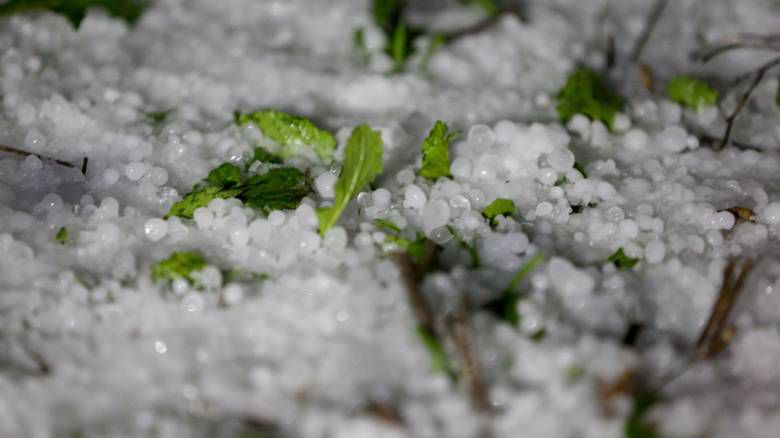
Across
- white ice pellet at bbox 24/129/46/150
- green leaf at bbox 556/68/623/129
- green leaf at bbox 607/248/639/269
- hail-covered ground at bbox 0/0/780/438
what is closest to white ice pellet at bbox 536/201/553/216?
hail-covered ground at bbox 0/0/780/438

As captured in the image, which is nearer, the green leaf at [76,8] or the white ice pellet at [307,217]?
the white ice pellet at [307,217]

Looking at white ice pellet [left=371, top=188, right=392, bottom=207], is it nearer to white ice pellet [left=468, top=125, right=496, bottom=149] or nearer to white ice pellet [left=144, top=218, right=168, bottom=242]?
white ice pellet [left=468, top=125, right=496, bottom=149]

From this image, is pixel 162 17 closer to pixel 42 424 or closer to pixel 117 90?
→ pixel 117 90

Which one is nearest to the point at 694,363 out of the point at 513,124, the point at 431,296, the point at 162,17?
the point at 431,296

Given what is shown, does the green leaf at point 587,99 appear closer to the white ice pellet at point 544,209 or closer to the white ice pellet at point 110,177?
the white ice pellet at point 544,209

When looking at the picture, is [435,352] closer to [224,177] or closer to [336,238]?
[336,238]

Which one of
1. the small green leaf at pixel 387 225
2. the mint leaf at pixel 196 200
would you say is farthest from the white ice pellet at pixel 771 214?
the mint leaf at pixel 196 200
